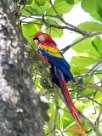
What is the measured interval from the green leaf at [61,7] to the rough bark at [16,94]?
3.88ft

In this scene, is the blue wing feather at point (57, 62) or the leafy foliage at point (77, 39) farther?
the leafy foliage at point (77, 39)

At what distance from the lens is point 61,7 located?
2.25 metres

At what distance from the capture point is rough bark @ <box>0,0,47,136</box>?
2.90 ft

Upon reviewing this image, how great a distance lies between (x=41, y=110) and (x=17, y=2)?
905 millimetres

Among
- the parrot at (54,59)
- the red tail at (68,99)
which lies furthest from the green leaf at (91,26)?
the red tail at (68,99)

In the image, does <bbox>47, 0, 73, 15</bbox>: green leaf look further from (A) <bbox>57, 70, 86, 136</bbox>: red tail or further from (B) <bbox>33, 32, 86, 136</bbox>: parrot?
(A) <bbox>57, 70, 86, 136</bbox>: red tail

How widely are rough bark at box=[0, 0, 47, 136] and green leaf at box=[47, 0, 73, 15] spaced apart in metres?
1.18

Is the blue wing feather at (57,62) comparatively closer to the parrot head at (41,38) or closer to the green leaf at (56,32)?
the parrot head at (41,38)

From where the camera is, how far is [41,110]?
94cm

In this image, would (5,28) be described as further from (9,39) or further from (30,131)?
(30,131)

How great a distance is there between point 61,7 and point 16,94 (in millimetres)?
1381

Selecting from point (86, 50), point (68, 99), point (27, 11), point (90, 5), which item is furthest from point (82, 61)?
point (68, 99)

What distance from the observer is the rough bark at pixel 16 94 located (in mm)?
884

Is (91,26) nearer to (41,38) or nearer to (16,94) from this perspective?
(41,38)
